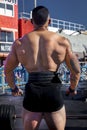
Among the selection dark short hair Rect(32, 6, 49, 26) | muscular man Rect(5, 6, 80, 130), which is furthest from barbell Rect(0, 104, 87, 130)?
dark short hair Rect(32, 6, 49, 26)

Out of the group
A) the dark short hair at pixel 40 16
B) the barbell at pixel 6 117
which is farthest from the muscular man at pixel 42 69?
the barbell at pixel 6 117

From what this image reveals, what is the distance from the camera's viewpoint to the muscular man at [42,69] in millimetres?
3605

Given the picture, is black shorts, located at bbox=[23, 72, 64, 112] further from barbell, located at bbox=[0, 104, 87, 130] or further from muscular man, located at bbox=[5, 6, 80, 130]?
barbell, located at bbox=[0, 104, 87, 130]

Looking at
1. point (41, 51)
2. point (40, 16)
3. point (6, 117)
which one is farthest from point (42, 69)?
point (6, 117)

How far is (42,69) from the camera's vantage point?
3631 mm

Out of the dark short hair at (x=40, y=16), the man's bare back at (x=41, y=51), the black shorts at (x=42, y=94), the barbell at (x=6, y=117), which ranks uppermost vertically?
the dark short hair at (x=40, y=16)

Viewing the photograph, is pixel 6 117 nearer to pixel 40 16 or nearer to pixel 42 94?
pixel 42 94

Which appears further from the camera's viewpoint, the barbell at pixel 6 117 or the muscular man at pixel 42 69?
the barbell at pixel 6 117

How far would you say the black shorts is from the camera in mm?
3602

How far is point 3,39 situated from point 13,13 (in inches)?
127

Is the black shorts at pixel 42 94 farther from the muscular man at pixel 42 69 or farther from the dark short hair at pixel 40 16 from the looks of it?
the dark short hair at pixel 40 16

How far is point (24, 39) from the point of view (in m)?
3.70

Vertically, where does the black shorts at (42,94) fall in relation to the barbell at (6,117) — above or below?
above

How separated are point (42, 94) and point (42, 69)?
0.23 meters
